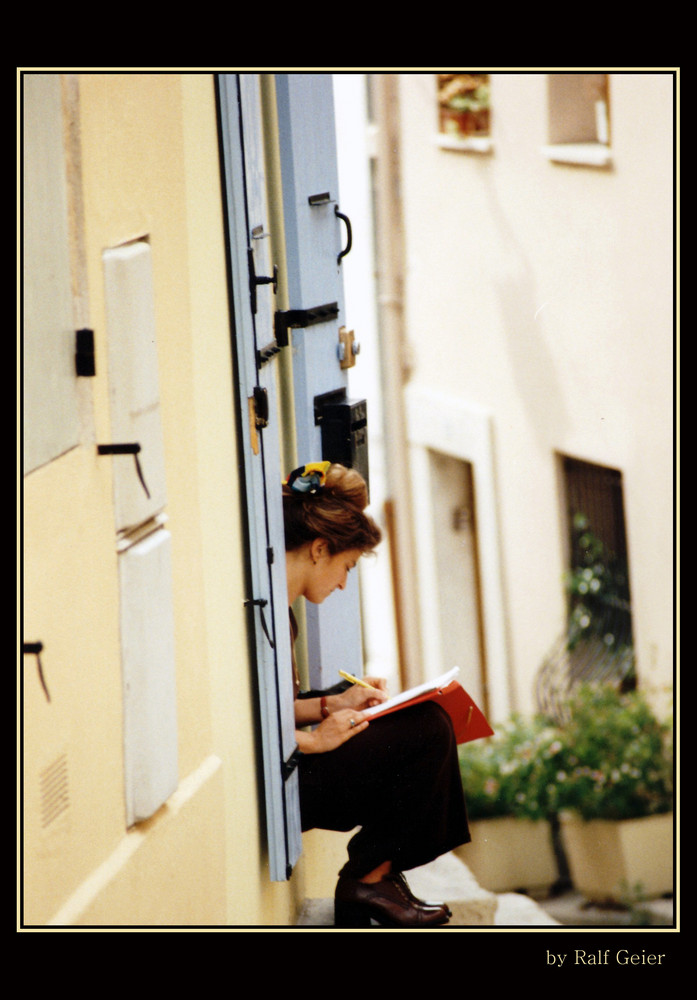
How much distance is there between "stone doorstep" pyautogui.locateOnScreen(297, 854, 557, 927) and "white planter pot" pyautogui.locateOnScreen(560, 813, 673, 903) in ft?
6.03

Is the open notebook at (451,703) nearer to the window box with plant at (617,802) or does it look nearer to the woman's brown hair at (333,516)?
the woman's brown hair at (333,516)

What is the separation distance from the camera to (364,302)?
37.3 feet

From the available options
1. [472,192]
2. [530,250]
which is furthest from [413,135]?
[530,250]

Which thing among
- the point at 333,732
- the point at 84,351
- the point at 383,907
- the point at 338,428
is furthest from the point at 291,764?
the point at 84,351

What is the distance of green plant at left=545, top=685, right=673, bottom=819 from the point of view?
754cm

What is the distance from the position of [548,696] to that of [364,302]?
13.0 ft

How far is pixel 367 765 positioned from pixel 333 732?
4.8 inches

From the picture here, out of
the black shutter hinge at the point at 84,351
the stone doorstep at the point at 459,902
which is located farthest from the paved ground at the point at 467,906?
the black shutter hinge at the point at 84,351

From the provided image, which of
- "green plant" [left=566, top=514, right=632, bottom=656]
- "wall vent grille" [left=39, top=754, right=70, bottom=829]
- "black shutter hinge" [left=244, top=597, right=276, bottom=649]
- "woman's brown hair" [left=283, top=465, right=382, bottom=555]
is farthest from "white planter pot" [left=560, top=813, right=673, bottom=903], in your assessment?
"wall vent grille" [left=39, top=754, right=70, bottom=829]

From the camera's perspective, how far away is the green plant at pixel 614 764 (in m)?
7.54

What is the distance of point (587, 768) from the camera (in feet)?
25.3

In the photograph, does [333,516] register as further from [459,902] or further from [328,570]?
Answer: [459,902]

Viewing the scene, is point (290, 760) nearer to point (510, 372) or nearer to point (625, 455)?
point (625, 455)

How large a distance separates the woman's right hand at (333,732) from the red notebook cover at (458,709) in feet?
0.20
